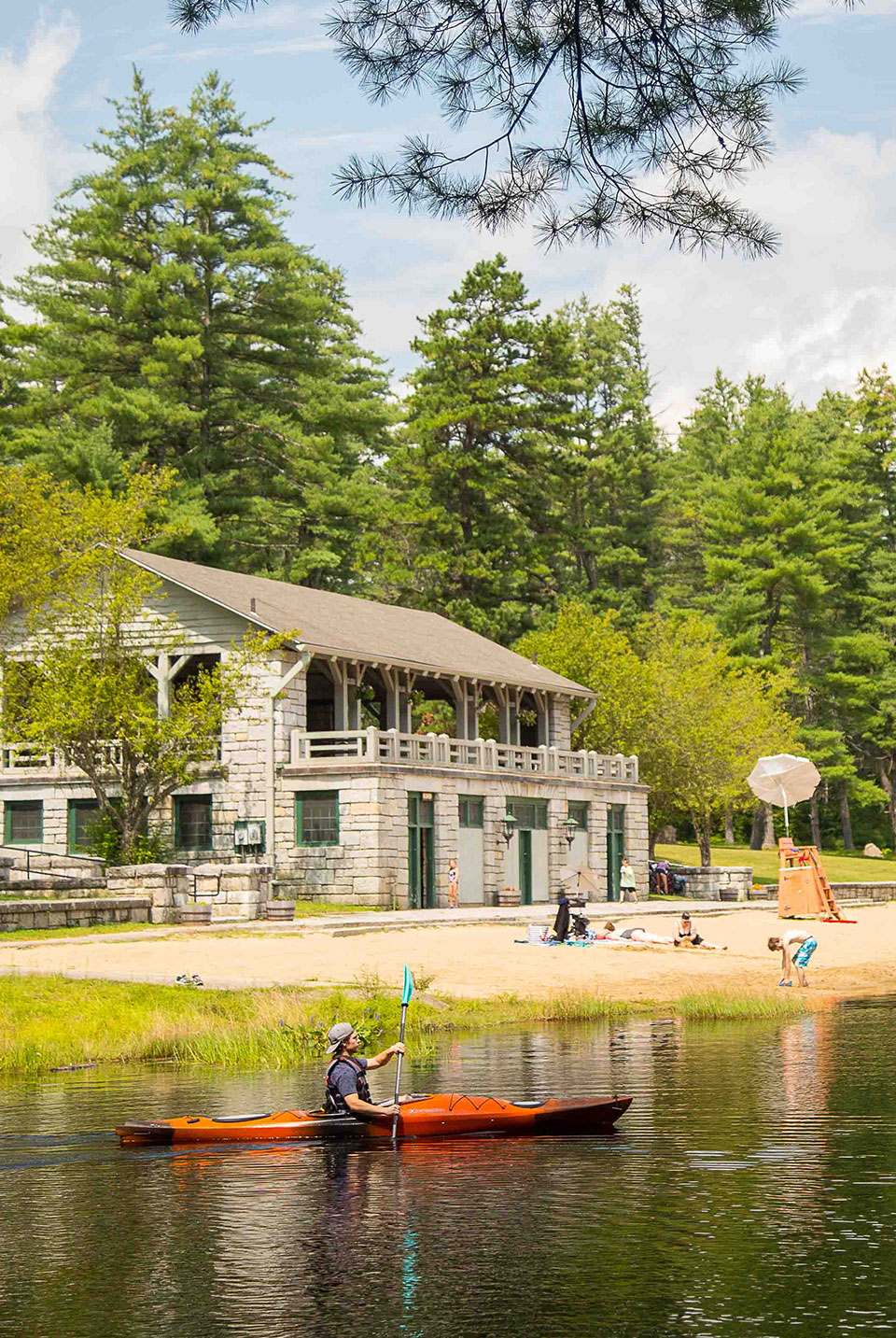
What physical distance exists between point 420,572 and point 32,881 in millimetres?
49784

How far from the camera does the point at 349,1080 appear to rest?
16.5 metres

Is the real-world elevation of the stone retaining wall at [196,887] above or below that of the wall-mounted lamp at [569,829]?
below

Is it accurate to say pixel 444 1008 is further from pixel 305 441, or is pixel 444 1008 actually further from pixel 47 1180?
pixel 305 441

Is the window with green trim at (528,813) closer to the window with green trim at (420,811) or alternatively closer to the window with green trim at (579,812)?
the window with green trim at (579,812)

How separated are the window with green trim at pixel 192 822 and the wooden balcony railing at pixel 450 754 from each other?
2819mm

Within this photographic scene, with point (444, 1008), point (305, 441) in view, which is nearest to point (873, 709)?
point (305, 441)

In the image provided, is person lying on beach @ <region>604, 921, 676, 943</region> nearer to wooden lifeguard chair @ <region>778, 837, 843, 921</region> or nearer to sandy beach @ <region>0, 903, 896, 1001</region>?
sandy beach @ <region>0, 903, 896, 1001</region>

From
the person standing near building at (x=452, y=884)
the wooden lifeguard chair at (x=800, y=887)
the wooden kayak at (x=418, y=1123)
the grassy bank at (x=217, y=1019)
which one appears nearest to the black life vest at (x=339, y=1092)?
the wooden kayak at (x=418, y=1123)

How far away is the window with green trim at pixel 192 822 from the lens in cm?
4662

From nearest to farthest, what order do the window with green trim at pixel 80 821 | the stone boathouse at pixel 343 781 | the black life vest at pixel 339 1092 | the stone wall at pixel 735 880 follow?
1. the black life vest at pixel 339 1092
2. the stone boathouse at pixel 343 781
3. the window with green trim at pixel 80 821
4. the stone wall at pixel 735 880

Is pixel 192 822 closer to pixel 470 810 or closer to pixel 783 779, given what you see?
pixel 470 810

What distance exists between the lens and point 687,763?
6375 centimetres

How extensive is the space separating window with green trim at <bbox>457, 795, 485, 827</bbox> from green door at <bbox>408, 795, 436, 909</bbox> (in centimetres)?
162

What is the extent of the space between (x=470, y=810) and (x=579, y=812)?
6.75m
